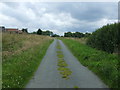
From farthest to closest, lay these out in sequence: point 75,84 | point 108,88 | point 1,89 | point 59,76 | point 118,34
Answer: point 118,34 < point 59,76 < point 75,84 < point 108,88 < point 1,89

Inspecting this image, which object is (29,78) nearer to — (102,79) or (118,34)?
(102,79)

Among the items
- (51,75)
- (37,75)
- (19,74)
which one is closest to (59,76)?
(51,75)

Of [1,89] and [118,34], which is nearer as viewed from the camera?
[1,89]

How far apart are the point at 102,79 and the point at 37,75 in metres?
3.49

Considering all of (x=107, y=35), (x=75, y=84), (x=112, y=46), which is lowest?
(x=75, y=84)

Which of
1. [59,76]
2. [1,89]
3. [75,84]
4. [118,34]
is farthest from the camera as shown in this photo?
[118,34]

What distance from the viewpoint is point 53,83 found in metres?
7.47

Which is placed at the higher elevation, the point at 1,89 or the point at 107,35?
the point at 107,35

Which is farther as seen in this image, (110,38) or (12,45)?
(12,45)

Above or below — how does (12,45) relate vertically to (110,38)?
below

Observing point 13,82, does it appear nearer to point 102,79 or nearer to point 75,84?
point 75,84

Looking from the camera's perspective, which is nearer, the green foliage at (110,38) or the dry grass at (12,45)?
the green foliage at (110,38)

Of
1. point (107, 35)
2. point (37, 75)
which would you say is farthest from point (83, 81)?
point (107, 35)

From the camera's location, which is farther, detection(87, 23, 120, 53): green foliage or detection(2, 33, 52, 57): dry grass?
detection(2, 33, 52, 57): dry grass
